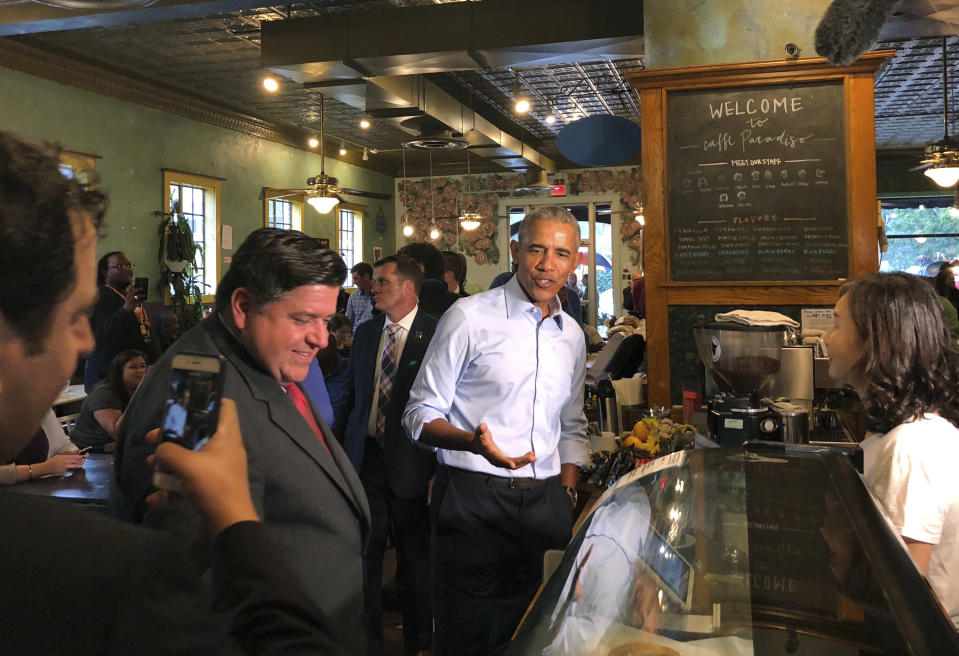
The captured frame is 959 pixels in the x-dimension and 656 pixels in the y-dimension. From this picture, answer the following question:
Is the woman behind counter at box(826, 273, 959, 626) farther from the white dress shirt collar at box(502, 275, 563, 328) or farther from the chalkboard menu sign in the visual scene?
the chalkboard menu sign

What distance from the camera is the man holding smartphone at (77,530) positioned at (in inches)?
22.2

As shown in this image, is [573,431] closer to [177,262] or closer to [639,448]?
[639,448]

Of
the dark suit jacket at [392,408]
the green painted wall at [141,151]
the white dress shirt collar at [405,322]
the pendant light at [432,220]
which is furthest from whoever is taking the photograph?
the pendant light at [432,220]

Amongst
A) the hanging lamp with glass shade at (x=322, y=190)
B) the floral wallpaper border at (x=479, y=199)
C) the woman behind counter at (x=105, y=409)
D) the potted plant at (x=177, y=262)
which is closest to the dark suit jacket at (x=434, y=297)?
the woman behind counter at (x=105, y=409)

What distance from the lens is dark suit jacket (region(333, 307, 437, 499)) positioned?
11.1ft

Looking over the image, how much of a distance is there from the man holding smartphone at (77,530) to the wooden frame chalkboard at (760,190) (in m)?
3.25

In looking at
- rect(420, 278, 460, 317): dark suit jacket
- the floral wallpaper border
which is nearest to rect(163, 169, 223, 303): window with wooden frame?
the floral wallpaper border

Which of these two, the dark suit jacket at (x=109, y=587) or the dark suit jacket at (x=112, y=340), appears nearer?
the dark suit jacket at (x=109, y=587)

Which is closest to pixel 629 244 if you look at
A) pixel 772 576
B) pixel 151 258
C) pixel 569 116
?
pixel 569 116

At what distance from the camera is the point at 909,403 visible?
186 centimetres

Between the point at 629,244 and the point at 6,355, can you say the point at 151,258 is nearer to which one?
the point at 629,244

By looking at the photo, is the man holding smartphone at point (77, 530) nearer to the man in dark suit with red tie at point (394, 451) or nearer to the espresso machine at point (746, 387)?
the espresso machine at point (746, 387)

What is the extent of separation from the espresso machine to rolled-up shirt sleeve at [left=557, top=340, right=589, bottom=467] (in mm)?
475

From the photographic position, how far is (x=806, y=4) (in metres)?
3.58
